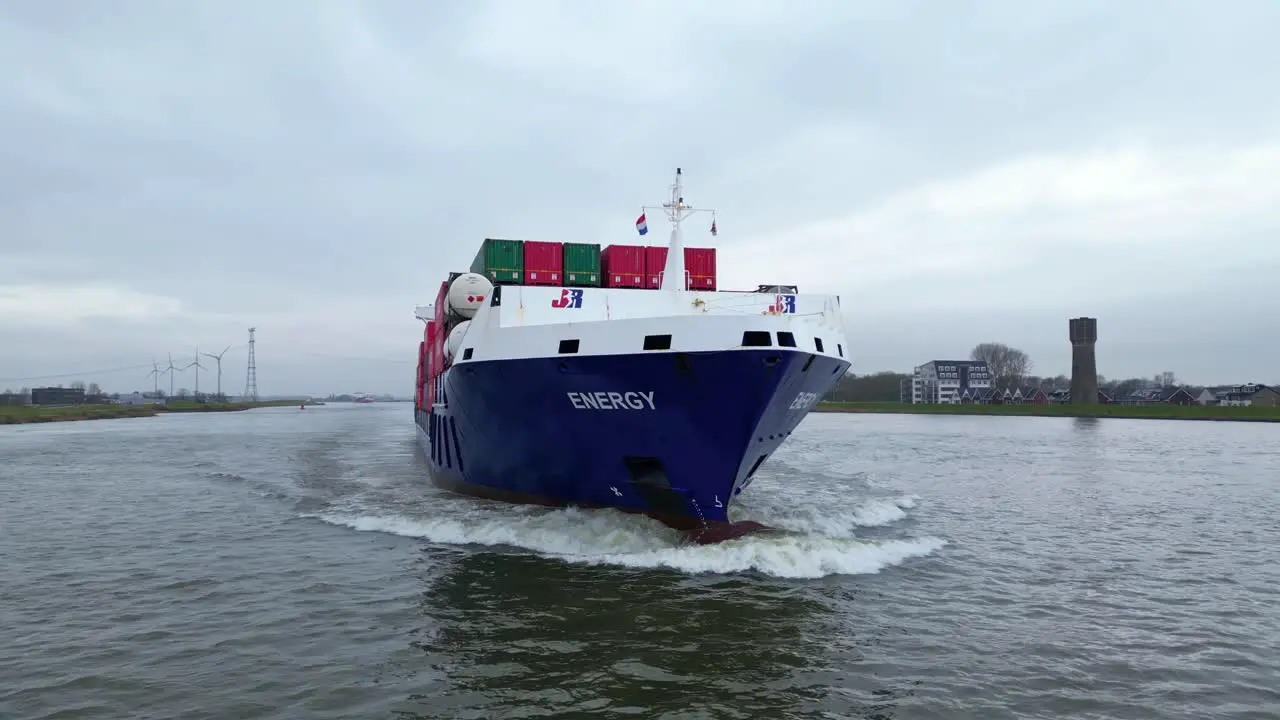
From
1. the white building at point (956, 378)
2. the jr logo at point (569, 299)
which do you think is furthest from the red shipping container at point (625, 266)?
the white building at point (956, 378)

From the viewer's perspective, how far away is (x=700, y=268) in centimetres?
2197

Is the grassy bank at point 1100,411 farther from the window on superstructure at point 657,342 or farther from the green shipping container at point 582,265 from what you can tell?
the window on superstructure at point 657,342

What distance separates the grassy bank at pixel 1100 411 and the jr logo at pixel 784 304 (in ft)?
311

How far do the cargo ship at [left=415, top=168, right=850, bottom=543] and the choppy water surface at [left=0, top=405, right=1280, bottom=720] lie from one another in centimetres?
86

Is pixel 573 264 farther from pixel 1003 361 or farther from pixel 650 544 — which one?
pixel 1003 361

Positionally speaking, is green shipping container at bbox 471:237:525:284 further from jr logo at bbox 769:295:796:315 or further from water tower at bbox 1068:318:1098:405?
water tower at bbox 1068:318:1098:405

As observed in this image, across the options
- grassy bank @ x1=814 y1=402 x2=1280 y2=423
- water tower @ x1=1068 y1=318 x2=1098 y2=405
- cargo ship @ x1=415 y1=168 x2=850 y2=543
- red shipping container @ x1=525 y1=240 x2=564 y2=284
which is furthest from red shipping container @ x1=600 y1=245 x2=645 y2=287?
water tower @ x1=1068 y1=318 x2=1098 y2=405

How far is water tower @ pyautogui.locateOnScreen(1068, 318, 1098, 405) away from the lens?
354 ft

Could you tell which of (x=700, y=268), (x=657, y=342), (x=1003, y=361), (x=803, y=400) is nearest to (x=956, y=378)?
(x=1003, y=361)

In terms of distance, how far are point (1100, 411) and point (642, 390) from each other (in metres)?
109

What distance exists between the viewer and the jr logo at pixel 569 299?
16.9 m

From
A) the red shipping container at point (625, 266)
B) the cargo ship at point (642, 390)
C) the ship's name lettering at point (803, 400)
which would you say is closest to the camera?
the cargo ship at point (642, 390)

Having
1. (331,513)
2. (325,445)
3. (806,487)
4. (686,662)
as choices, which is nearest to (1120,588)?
(686,662)

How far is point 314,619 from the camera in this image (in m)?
9.85
